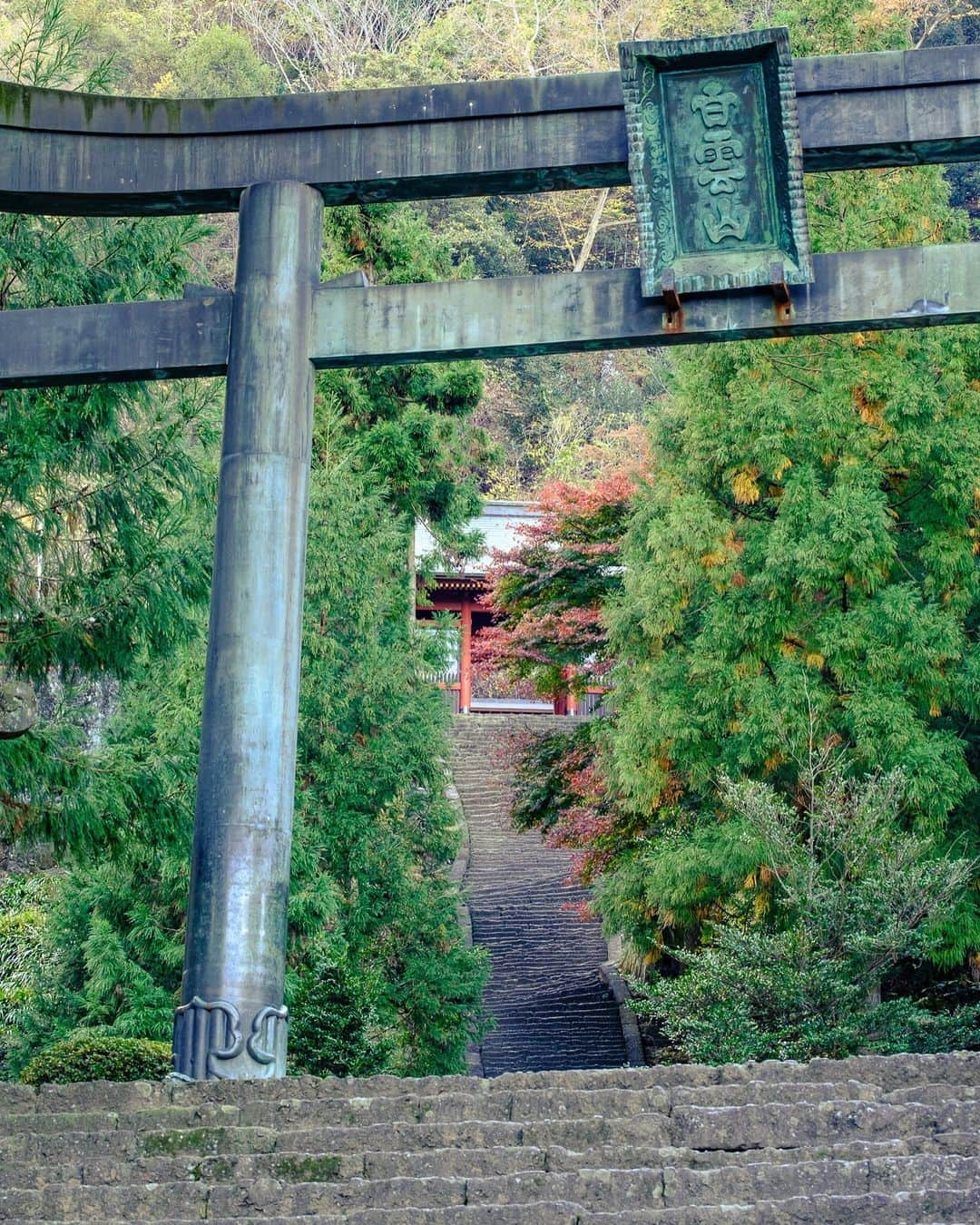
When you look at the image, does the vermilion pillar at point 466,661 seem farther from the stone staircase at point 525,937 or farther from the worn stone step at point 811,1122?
the worn stone step at point 811,1122

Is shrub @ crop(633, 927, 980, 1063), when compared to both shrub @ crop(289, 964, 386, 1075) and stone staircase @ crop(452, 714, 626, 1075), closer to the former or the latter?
shrub @ crop(289, 964, 386, 1075)

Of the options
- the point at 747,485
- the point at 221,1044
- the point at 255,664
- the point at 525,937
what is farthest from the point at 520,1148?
the point at 525,937

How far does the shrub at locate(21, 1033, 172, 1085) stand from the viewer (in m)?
8.07

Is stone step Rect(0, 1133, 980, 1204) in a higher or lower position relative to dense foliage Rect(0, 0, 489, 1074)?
lower

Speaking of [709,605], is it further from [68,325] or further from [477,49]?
[477,49]

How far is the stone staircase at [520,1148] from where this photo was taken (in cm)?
459

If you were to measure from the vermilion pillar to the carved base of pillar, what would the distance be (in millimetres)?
18982

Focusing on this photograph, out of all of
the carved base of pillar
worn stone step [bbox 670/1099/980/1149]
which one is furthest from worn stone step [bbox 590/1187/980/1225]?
the carved base of pillar

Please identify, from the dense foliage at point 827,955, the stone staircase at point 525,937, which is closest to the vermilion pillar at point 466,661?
the stone staircase at point 525,937

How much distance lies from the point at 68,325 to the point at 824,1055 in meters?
5.65

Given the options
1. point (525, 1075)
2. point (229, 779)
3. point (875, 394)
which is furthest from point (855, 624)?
point (525, 1075)

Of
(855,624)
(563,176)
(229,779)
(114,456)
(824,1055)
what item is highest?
(563,176)

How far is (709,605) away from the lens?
12.9m

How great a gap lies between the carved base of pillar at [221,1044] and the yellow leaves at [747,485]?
718 cm
